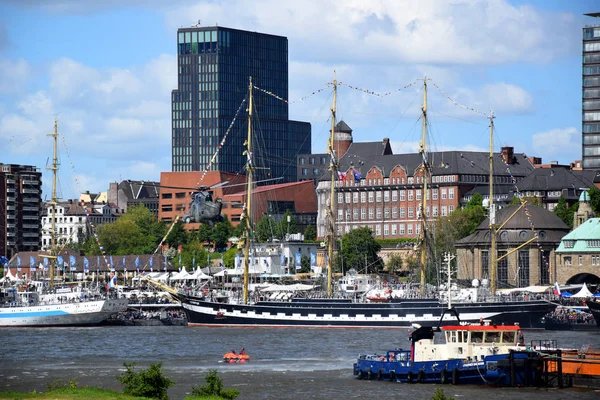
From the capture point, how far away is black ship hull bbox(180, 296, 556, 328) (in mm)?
127500

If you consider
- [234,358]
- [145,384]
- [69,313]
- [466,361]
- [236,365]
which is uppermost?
[69,313]

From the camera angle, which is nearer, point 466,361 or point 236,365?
point 466,361

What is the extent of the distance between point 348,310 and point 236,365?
46.8 metres

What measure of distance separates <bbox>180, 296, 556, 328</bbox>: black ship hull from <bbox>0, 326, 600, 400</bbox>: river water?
2664 millimetres

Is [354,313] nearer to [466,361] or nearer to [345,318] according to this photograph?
[345,318]

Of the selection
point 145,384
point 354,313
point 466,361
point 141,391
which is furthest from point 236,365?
point 354,313

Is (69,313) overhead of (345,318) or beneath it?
overhead

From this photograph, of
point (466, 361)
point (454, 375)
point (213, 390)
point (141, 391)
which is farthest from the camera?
point (466, 361)

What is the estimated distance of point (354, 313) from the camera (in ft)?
440

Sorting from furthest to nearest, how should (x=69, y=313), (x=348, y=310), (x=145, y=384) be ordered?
(x=69, y=313) < (x=348, y=310) < (x=145, y=384)

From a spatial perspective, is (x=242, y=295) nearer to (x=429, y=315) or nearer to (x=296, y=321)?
(x=296, y=321)

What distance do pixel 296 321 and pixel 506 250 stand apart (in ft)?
180

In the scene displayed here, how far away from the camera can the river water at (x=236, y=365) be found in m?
71.4

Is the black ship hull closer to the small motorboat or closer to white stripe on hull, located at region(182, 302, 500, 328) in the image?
white stripe on hull, located at region(182, 302, 500, 328)
